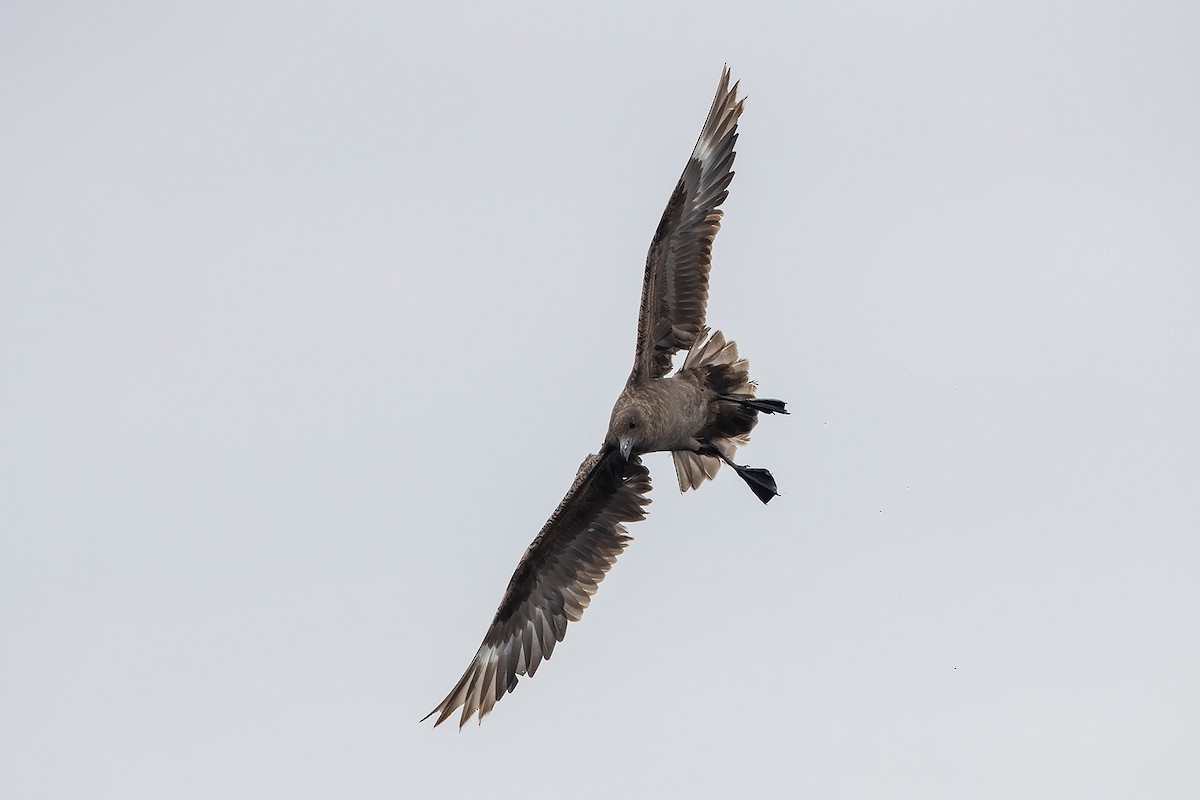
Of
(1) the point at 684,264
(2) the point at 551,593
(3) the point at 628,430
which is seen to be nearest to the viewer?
(3) the point at 628,430

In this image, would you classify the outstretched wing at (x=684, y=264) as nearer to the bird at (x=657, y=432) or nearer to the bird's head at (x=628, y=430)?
the bird at (x=657, y=432)

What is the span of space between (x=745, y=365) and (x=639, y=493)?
1566mm

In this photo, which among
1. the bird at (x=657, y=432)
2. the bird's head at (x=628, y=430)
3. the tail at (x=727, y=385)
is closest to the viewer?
the bird's head at (x=628, y=430)

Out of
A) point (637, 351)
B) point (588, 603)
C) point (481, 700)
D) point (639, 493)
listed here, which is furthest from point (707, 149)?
point (481, 700)

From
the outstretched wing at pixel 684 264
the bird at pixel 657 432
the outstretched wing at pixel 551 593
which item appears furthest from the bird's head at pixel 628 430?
the outstretched wing at pixel 551 593

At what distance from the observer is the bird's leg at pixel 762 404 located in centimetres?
1702

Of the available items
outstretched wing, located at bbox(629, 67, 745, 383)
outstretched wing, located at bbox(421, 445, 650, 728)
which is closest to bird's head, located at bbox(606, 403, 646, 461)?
outstretched wing, located at bbox(629, 67, 745, 383)

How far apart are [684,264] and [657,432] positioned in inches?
70.5

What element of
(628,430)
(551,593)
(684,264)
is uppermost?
(684,264)

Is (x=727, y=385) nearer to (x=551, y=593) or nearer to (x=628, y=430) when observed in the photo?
(x=628, y=430)

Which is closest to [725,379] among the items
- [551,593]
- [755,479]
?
[755,479]

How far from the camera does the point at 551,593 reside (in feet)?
58.1

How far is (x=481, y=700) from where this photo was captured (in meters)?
17.7

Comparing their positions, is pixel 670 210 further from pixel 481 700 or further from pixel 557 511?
pixel 481 700
